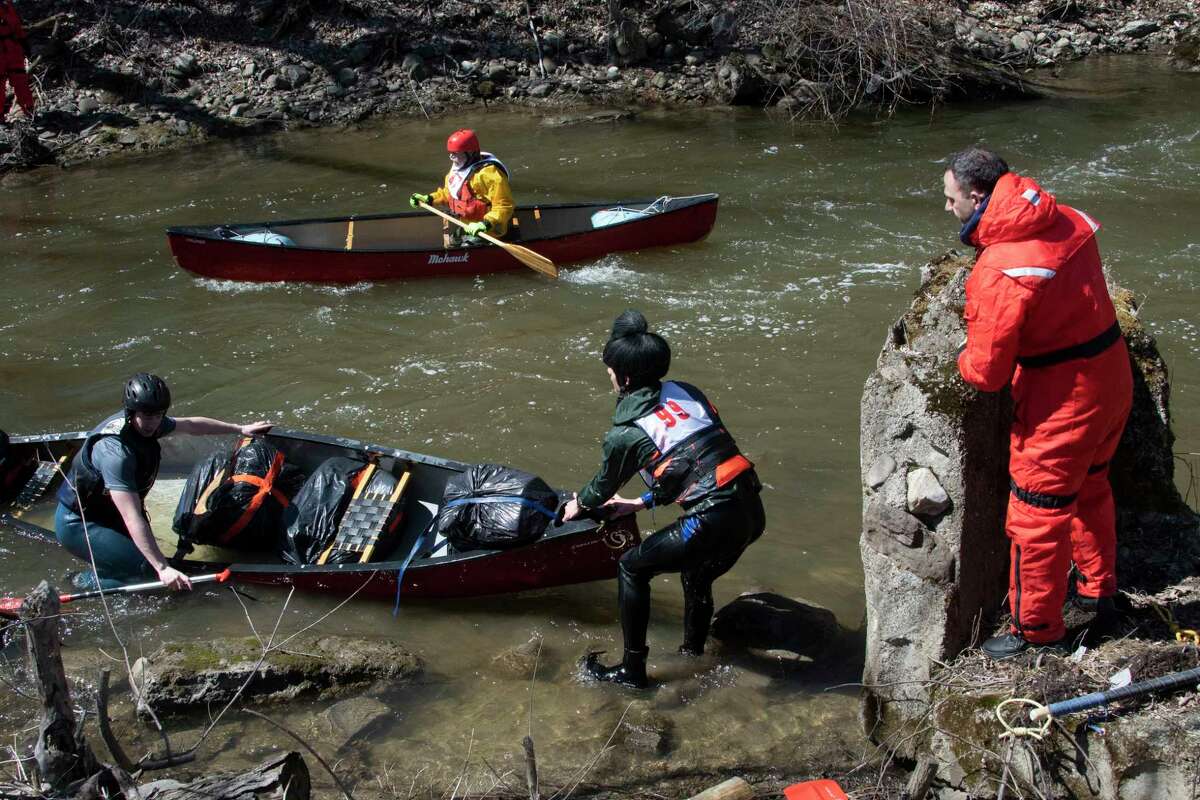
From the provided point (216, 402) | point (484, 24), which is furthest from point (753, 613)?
point (484, 24)

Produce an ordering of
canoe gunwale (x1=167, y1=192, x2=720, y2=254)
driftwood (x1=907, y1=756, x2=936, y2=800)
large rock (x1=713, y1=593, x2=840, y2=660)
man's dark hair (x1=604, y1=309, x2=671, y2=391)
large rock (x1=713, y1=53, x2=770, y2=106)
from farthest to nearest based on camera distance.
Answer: large rock (x1=713, y1=53, x2=770, y2=106)
canoe gunwale (x1=167, y1=192, x2=720, y2=254)
large rock (x1=713, y1=593, x2=840, y2=660)
man's dark hair (x1=604, y1=309, x2=671, y2=391)
driftwood (x1=907, y1=756, x2=936, y2=800)

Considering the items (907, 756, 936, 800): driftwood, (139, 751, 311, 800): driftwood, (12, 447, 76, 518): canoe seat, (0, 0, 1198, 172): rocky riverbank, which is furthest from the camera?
(0, 0, 1198, 172): rocky riverbank

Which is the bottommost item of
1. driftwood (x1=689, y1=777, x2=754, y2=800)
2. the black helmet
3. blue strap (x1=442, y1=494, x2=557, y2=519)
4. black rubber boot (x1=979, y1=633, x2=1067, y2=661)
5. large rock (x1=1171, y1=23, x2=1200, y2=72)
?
driftwood (x1=689, y1=777, x2=754, y2=800)

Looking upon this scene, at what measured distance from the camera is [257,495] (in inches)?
252

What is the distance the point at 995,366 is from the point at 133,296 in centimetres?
1004

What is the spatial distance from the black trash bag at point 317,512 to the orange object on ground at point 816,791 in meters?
3.23

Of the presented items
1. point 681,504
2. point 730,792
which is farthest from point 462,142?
point 730,792

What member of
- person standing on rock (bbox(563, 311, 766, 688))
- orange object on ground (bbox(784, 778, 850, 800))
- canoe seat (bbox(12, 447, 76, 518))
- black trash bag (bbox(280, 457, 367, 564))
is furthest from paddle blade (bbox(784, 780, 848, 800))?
canoe seat (bbox(12, 447, 76, 518))

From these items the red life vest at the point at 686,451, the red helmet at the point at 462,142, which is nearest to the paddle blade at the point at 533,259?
the red helmet at the point at 462,142

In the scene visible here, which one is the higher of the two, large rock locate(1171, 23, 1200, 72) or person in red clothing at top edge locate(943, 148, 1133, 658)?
large rock locate(1171, 23, 1200, 72)

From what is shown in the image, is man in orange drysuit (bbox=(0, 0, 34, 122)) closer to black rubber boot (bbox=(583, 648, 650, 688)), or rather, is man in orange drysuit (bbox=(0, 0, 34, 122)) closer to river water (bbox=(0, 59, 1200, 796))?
river water (bbox=(0, 59, 1200, 796))

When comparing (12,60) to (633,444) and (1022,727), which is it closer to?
(633,444)

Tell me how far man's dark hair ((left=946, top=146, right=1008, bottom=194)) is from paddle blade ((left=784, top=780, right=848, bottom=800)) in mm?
2205

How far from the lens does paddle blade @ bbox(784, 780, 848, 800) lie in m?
3.93
